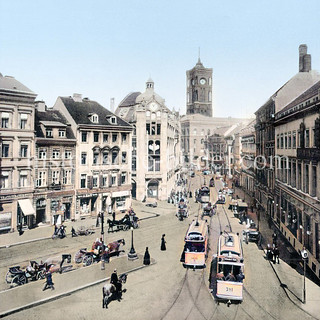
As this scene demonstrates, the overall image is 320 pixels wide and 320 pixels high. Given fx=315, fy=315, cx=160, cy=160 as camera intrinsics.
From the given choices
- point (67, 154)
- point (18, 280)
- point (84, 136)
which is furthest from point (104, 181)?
point (18, 280)

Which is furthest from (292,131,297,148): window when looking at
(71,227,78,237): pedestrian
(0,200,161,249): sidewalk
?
(71,227,78,237): pedestrian

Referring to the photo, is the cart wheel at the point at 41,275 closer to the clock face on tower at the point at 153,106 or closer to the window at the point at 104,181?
the window at the point at 104,181

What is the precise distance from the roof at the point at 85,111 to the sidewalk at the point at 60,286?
23.8 meters

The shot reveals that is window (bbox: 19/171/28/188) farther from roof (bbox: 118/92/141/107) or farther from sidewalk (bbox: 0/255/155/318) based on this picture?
roof (bbox: 118/92/141/107)

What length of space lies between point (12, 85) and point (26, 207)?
14.1m

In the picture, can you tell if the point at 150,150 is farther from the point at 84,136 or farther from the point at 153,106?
the point at 84,136

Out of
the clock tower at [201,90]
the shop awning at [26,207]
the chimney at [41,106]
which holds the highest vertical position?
the clock tower at [201,90]

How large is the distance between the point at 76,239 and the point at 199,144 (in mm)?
95773

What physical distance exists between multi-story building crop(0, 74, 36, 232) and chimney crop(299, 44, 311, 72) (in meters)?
34.1

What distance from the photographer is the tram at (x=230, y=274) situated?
1888cm

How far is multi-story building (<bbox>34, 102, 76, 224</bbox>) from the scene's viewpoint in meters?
38.8

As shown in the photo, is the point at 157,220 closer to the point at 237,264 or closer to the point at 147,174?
the point at 147,174

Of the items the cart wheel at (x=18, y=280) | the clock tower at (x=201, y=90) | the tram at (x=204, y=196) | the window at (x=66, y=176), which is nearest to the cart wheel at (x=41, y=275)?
the cart wheel at (x=18, y=280)

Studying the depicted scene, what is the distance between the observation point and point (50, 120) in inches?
1639
